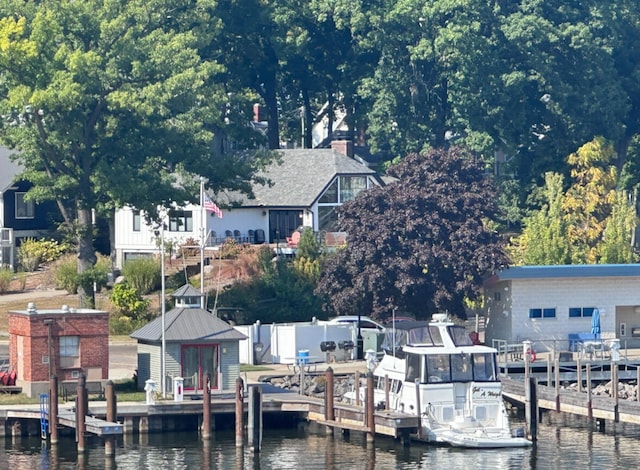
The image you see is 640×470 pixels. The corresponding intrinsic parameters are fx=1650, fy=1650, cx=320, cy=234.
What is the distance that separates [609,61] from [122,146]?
3876 cm

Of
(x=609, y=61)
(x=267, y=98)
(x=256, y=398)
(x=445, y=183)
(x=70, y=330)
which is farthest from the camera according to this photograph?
(x=267, y=98)

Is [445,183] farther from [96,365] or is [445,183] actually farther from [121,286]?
[96,365]

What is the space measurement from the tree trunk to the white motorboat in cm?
2860

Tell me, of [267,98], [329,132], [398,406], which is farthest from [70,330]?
[329,132]

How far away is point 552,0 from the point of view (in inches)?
4437

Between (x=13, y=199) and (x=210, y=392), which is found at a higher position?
(x=13, y=199)

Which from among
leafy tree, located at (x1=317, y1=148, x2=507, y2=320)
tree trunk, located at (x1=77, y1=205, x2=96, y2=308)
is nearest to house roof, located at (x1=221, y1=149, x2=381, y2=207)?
tree trunk, located at (x1=77, y1=205, x2=96, y2=308)

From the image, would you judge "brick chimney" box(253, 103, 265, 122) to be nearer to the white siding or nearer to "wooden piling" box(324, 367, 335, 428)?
the white siding

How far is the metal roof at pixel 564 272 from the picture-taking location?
78625mm

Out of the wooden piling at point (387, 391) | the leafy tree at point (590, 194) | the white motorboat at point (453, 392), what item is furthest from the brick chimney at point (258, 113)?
the white motorboat at point (453, 392)

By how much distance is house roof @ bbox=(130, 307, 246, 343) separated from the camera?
6244cm

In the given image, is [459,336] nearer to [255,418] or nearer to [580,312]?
[255,418]

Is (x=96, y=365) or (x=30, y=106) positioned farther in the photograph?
(x=30, y=106)

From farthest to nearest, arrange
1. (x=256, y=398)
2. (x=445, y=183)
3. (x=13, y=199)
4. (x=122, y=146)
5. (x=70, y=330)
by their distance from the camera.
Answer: (x=13, y=199)
(x=122, y=146)
(x=445, y=183)
(x=70, y=330)
(x=256, y=398)
